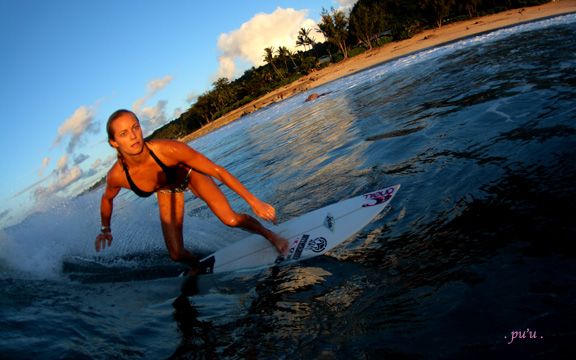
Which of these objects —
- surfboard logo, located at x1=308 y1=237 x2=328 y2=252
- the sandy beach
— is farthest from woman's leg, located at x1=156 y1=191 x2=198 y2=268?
the sandy beach

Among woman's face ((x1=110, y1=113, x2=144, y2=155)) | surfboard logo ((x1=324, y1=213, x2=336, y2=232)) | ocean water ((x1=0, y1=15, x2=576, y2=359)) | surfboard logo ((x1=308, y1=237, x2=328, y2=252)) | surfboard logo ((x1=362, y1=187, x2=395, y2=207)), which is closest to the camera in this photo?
ocean water ((x1=0, y1=15, x2=576, y2=359))

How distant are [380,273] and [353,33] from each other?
8026 centimetres

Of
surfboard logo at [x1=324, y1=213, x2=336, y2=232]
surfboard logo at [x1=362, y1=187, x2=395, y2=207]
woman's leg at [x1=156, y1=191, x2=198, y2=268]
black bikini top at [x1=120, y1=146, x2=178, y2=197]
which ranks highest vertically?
black bikini top at [x1=120, y1=146, x2=178, y2=197]

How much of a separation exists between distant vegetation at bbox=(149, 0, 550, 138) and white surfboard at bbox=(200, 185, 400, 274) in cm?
5470

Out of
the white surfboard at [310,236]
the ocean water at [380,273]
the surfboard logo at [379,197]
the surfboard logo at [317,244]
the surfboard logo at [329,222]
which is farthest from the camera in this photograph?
the surfboard logo at [379,197]

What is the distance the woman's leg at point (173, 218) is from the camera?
604 centimetres

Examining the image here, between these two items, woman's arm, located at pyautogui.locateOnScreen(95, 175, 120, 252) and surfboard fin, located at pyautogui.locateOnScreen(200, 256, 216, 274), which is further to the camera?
surfboard fin, located at pyautogui.locateOnScreen(200, 256, 216, 274)

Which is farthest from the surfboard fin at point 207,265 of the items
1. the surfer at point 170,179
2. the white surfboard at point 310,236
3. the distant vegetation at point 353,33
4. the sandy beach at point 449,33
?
the distant vegetation at point 353,33

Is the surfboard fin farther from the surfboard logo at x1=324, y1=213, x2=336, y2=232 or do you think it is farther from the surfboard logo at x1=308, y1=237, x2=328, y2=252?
the surfboard logo at x1=324, y1=213, x2=336, y2=232

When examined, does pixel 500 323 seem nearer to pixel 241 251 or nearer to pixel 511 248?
pixel 511 248

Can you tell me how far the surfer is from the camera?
15.2ft

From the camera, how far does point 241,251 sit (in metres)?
6.21

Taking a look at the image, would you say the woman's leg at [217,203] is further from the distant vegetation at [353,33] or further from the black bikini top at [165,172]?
the distant vegetation at [353,33]

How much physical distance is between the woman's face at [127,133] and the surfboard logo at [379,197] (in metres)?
3.50
